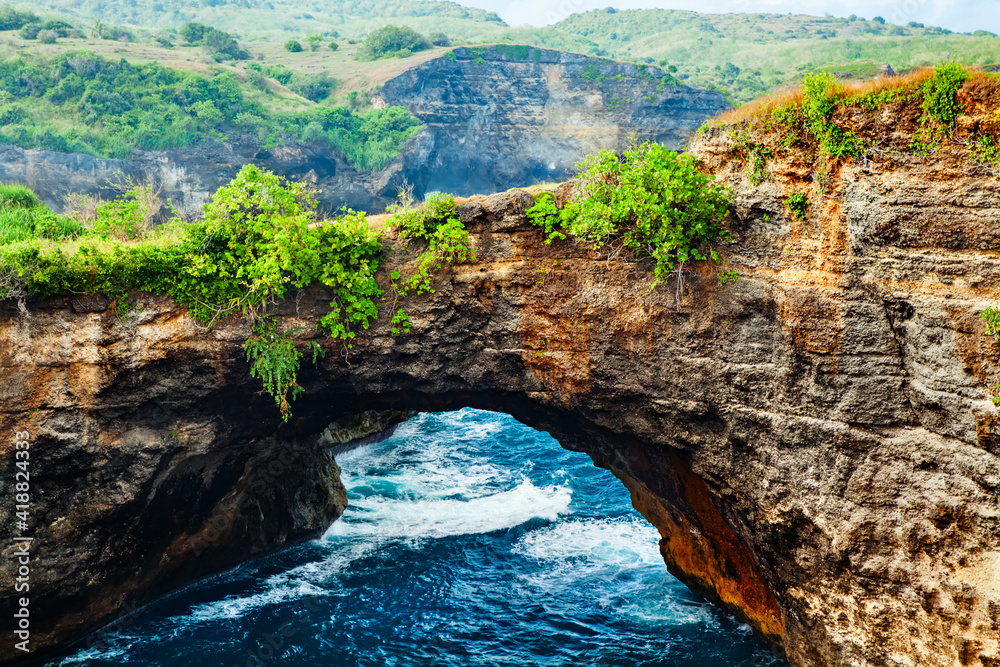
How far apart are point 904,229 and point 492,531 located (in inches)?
440

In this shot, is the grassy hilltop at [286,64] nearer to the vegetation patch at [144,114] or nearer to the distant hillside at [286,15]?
the vegetation patch at [144,114]

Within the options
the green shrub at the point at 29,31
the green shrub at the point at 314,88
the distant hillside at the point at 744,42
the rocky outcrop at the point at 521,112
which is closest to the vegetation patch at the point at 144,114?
the rocky outcrop at the point at 521,112

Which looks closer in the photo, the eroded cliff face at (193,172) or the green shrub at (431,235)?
the green shrub at (431,235)

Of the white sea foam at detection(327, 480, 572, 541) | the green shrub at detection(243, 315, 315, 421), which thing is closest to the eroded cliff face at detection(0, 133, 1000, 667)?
the green shrub at detection(243, 315, 315, 421)

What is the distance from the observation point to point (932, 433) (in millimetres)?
8586

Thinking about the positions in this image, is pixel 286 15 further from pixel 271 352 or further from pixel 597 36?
pixel 271 352

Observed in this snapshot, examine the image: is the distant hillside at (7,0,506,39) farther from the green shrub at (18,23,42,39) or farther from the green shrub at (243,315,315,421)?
the green shrub at (243,315,315,421)

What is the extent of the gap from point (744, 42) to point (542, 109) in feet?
130

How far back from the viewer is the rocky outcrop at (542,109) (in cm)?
5806

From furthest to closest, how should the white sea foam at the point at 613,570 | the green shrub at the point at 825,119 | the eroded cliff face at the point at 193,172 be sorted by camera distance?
the eroded cliff face at the point at 193,172
the white sea foam at the point at 613,570
the green shrub at the point at 825,119

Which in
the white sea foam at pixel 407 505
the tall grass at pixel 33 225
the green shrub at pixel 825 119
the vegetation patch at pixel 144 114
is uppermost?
the vegetation patch at pixel 144 114

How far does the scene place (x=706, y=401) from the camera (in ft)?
33.4

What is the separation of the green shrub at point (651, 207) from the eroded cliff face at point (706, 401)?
1.14 feet

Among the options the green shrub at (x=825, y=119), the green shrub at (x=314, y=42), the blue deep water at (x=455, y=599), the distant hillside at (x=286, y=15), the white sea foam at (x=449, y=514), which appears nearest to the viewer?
the green shrub at (x=825, y=119)
